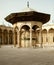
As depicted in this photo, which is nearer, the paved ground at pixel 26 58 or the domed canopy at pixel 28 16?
the paved ground at pixel 26 58

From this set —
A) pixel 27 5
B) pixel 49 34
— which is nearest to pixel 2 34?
pixel 49 34

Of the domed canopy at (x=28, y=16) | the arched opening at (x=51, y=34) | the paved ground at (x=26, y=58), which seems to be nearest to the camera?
the paved ground at (x=26, y=58)

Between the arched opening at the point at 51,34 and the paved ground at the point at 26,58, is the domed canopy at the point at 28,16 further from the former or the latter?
the arched opening at the point at 51,34

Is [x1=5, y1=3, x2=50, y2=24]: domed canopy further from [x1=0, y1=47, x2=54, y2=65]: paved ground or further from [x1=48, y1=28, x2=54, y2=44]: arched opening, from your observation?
[x1=48, y1=28, x2=54, y2=44]: arched opening

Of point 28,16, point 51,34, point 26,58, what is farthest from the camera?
point 51,34

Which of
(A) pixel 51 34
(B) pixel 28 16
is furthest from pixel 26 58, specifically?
(A) pixel 51 34

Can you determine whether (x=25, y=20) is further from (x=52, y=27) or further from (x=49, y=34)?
(x=49, y=34)

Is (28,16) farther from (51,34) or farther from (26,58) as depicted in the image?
(51,34)

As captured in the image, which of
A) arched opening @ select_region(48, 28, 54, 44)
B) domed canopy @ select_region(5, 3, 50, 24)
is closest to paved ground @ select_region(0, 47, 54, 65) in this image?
domed canopy @ select_region(5, 3, 50, 24)

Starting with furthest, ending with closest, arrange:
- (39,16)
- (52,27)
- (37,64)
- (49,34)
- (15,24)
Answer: (49,34), (52,27), (15,24), (39,16), (37,64)

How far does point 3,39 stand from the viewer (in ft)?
149

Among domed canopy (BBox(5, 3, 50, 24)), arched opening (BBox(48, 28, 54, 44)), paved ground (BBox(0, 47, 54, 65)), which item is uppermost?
domed canopy (BBox(5, 3, 50, 24))

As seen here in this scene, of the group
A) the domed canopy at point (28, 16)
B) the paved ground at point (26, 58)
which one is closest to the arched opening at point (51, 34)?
the domed canopy at point (28, 16)

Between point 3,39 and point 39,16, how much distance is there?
28.9m
